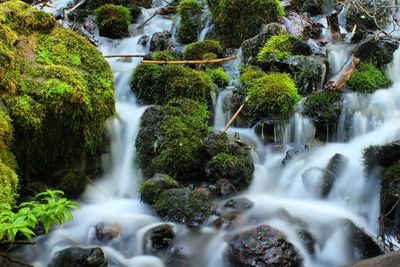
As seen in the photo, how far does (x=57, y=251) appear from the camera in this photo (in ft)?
13.7

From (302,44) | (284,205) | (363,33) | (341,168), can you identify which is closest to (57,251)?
(284,205)

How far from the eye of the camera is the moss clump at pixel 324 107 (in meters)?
6.53

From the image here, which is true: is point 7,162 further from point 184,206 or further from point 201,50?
point 201,50

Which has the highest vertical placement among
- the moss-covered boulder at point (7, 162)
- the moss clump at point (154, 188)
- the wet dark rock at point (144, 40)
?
the wet dark rock at point (144, 40)

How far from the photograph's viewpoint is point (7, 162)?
165 inches

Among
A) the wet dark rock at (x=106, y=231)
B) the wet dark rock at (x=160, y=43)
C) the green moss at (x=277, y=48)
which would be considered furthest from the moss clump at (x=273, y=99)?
the wet dark rock at (x=160, y=43)

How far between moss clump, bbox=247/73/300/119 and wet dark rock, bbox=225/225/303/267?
286 cm

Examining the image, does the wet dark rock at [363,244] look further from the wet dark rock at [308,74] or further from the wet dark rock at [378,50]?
the wet dark rock at [378,50]

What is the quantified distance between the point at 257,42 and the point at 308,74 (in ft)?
5.01

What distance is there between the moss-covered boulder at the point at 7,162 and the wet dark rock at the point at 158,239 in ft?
4.45

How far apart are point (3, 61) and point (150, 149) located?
7.03ft

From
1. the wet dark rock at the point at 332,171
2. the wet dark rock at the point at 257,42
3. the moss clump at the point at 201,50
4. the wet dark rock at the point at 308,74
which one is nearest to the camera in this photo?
→ the wet dark rock at the point at 332,171

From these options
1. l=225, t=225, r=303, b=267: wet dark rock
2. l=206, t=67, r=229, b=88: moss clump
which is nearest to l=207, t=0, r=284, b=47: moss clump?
l=206, t=67, r=229, b=88: moss clump

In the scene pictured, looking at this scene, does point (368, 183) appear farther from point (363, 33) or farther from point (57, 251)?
point (363, 33)
